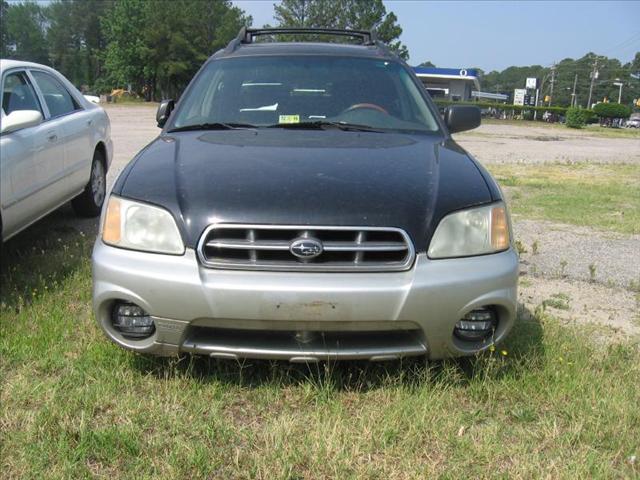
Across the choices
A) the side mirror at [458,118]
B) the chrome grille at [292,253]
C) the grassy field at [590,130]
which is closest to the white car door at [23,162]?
the chrome grille at [292,253]

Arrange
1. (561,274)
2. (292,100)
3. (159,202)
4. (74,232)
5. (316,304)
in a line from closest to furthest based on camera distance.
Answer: (316,304), (159,202), (292,100), (561,274), (74,232)

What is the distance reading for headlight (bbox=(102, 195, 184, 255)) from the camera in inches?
103

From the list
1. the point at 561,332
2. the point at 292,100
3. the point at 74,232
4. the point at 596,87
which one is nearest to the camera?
the point at 561,332

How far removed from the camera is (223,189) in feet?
8.84

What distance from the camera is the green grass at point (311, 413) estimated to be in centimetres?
230

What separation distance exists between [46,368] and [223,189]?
4.10ft

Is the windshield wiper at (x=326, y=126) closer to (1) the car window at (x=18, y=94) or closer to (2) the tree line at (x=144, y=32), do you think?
(1) the car window at (x=18, y=94)

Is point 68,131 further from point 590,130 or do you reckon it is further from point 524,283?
point 590,130

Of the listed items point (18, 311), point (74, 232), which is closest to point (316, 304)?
point (18, 311)

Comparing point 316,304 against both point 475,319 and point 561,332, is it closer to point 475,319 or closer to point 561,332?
point 475,319

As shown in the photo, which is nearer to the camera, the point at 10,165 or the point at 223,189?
the point at 223,189

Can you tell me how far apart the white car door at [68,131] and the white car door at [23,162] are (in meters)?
0.13

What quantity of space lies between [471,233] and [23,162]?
318cm

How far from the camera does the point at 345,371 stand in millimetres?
3068
